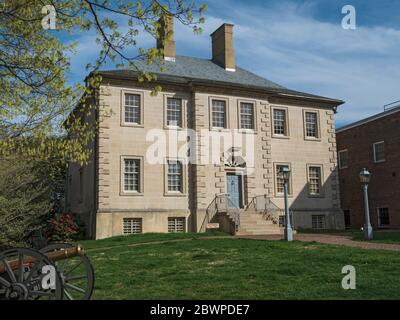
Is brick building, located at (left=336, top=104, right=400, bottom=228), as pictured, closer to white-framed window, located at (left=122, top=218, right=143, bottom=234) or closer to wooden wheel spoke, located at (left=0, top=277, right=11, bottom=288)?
white-framed window, located at (left=122, top=218, right=143, bottom=234)

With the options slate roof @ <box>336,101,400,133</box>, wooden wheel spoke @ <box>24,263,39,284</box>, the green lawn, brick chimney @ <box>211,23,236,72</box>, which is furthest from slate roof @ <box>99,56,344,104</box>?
wooden wheel spoke @ <box>24,263,39,284</box>

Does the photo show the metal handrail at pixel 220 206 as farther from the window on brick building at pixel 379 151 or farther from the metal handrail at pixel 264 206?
the window on brick building at pixel 379 151

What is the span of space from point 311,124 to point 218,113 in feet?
22.7

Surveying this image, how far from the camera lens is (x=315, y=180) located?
101 feet

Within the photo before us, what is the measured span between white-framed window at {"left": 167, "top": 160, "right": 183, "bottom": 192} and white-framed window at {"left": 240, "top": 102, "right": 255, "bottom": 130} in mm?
4733

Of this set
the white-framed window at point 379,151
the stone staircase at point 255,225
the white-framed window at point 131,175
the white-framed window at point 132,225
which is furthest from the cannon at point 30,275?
the white-framed window at point 379,151

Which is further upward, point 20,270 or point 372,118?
point 372,118

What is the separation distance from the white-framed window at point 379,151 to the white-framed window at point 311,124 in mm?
5338

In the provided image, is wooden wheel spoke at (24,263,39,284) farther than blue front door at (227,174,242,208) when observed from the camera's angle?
No

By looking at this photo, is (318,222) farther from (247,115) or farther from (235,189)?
(247,115)

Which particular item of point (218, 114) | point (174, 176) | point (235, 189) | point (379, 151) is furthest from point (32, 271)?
point (379, 151)

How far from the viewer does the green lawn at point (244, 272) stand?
27.9ft

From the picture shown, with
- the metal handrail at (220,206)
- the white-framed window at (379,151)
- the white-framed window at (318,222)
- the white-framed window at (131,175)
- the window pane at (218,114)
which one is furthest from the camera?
the white-framed window at (379,151)

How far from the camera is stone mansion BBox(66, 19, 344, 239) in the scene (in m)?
25.5
